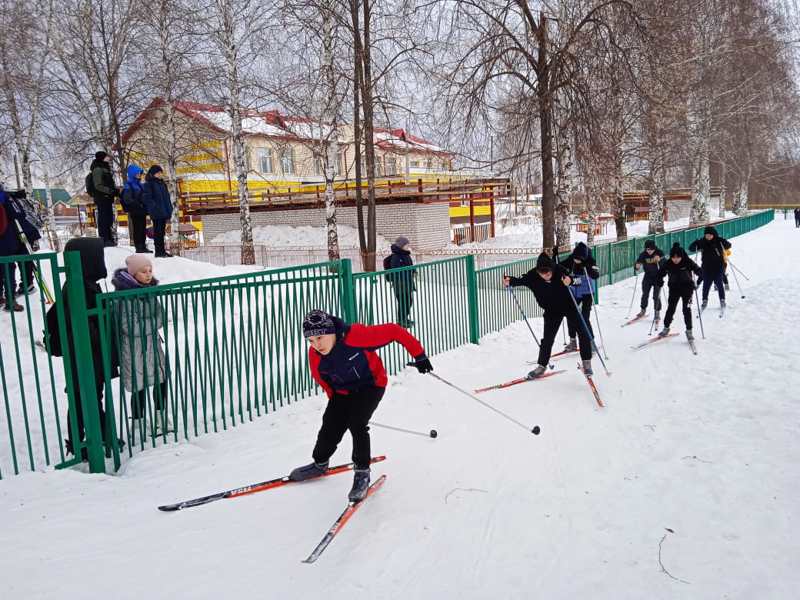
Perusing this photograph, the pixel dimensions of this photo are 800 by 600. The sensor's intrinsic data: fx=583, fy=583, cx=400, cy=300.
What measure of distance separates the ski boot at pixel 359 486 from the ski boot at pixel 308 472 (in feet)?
1.15

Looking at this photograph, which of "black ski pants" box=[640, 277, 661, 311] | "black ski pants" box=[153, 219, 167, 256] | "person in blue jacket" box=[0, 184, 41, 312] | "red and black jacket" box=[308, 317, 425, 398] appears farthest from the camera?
"black ski pants" box=[640, 277, 661, 311]

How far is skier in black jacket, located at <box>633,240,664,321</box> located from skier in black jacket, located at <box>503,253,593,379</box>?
4026 mm

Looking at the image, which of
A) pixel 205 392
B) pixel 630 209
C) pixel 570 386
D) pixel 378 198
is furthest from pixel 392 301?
pixel 630 209

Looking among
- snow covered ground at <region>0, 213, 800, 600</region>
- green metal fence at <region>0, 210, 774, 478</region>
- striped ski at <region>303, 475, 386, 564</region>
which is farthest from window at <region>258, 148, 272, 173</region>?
striped ski at <region>303, 475, 386, 564</region>

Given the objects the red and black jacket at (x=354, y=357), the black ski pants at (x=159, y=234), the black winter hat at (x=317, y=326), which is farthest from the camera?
the black ski pants at (x=159, y=234)

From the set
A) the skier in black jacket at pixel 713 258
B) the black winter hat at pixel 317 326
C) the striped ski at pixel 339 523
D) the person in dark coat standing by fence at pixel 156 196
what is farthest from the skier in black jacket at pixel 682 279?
the person in dark coat standing by fence at pixel 156 196

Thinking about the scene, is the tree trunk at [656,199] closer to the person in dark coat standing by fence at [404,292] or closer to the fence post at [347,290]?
the person in dark coat standing by fence at [404,292]

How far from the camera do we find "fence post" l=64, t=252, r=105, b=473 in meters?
4.33

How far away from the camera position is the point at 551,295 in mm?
7523

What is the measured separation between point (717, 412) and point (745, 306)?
22.6ft

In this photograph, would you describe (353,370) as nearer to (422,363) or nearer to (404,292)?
(422,363)

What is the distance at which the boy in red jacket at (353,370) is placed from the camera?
4070mm

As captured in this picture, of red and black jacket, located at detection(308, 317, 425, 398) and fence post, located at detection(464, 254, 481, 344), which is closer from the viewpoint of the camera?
red and black jacket, located at detection(308, 317, 425, 398)

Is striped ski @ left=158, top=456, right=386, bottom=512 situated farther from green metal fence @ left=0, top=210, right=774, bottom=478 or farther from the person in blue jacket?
the person in blue jacket
